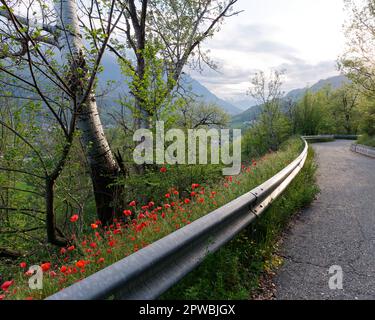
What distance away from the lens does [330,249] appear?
306 cm

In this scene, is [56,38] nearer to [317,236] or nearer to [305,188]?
[317,236]

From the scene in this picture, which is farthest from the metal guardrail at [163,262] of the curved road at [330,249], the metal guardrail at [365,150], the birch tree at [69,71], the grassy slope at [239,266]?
the metal guardrail at [365,150]

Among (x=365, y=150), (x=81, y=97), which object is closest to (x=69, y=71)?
(x=81, y=97)

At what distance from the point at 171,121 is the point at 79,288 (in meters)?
5.92

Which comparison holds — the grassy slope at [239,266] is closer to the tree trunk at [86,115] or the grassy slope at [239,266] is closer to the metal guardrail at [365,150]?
the tree trunk at [86,115]

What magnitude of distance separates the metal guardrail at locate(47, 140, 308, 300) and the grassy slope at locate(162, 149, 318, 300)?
208 mm

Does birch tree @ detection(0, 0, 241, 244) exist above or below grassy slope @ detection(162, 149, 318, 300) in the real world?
above

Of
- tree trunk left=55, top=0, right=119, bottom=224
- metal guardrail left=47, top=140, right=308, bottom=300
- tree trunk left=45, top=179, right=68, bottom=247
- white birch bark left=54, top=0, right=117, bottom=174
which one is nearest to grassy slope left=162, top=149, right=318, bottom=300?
metal guardrail left=47, top=140, right=308, bottom=300

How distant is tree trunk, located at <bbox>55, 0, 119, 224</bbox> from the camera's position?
3979 millimetres

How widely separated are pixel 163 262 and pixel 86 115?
4067 millimetres

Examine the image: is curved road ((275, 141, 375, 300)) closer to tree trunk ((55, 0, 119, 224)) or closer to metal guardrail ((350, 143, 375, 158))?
tree trunk ((55, 0, 119, 224))

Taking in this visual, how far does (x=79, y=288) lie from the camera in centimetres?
118

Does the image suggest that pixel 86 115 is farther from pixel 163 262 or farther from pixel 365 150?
pixel 365 150

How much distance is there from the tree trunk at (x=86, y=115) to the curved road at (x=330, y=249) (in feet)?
11.0
